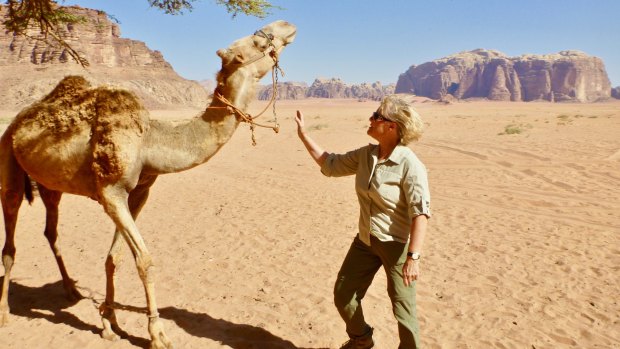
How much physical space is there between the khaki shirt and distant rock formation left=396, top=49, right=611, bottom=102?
13671 cm

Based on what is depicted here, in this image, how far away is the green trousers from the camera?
2990 mm

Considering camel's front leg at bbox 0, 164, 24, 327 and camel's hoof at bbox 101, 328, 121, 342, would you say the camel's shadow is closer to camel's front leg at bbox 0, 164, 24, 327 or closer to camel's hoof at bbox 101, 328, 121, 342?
camel's hoof at bbox 101, 328, 121, 342

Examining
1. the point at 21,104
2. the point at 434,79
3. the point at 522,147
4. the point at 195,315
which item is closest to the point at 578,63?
the point at 434,79

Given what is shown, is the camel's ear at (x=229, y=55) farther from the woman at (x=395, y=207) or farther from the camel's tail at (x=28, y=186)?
the camel's tail at (x=28, y=186)

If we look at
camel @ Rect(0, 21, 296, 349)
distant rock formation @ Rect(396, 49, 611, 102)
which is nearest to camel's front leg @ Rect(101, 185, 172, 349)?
camel @ Rect(0, 21, 296, 349)

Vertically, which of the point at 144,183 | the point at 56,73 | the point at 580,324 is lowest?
the point at 580,324

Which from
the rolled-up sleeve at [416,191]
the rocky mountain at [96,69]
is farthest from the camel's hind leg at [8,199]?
the rocky mountain at [96,69]

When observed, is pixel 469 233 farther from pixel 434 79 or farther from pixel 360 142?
pixel 434 79

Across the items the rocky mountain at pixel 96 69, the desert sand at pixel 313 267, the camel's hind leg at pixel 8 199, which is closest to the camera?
the desert sand at pixel 313 267

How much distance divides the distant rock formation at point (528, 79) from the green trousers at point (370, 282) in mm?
136637

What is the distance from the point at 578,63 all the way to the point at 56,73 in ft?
442

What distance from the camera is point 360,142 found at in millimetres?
22172

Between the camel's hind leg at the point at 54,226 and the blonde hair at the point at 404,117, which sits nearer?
the blonde hair at the point at 404,117

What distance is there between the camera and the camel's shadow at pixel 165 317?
397 cm
